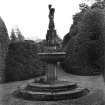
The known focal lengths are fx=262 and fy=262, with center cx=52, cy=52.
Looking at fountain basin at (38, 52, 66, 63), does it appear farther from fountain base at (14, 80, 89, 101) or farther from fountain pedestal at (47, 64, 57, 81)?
fountain base at (14, 80, 89, 101)

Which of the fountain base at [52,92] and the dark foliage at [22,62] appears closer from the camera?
the fountain base at [52,92]

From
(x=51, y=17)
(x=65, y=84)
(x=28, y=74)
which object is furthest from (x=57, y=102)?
(x=28, y=74)

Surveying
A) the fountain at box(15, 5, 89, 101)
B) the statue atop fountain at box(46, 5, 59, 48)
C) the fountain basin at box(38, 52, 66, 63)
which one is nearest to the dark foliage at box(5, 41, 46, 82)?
the fountain at box(15, 5, 89, 101)

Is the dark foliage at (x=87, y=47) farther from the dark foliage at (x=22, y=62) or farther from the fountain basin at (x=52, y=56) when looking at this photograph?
the fountain basin at (x=52, y=56)

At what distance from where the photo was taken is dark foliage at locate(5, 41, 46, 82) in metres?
20.7

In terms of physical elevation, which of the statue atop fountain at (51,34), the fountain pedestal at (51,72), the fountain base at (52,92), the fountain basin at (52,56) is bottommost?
the fountain base at (52,92)

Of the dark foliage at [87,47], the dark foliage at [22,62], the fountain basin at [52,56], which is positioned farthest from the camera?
the dark foliage at [22,62]

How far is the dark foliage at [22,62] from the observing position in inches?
814

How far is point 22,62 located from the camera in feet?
69.6

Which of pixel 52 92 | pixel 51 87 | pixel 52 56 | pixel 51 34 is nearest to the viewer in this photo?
pixel 52 92

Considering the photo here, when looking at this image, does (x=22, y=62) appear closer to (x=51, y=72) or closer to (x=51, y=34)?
(x=51, y=72)

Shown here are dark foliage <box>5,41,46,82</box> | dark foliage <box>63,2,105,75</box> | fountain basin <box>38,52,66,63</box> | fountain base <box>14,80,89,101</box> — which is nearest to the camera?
fountain base <box>14,80,89,101</box>

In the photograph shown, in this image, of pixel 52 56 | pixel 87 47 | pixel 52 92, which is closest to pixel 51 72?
pixel 52 56

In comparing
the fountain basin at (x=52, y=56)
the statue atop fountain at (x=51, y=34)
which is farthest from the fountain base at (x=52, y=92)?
the statue atop fountain at (x=51, y=34)
